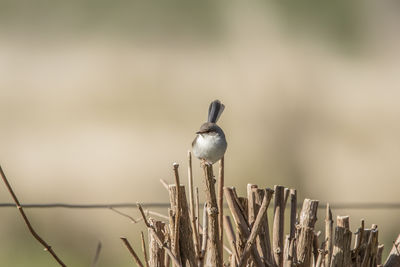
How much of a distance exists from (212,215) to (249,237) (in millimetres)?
91

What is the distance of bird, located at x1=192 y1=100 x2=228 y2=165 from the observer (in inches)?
53.6

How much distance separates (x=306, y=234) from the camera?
115 cm

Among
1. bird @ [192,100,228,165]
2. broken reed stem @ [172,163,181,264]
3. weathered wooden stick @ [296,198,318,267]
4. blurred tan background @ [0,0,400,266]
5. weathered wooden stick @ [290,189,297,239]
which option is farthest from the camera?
blurred tan background @ [0,0,400,266]

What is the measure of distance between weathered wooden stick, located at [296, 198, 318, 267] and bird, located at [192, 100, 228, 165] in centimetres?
24

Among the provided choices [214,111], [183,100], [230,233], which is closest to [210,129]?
[214,111]

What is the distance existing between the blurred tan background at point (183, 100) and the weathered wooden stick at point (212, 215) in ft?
10.7

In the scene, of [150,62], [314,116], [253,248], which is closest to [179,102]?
[150,62]

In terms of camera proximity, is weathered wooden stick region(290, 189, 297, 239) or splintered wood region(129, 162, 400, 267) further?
weathered wooden stick region(290, 189, 297, 239)

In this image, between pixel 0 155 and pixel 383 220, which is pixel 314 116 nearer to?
pixel 383 220

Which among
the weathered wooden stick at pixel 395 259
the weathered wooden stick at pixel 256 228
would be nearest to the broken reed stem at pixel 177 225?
the weathered wooden stick at pixel 256 228

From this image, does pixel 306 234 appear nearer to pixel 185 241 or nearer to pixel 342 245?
pixel 342 245

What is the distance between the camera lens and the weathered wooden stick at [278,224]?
120 centimetres

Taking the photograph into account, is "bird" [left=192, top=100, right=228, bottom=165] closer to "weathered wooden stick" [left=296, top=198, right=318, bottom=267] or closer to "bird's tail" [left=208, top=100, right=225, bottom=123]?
"bird's tail" [left=208, top=100, right=225, bottom=123]

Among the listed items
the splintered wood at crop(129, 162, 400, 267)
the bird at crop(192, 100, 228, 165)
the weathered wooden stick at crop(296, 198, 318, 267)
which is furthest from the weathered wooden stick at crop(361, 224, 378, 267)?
the bird at crop(192, 100, 228, 165)
